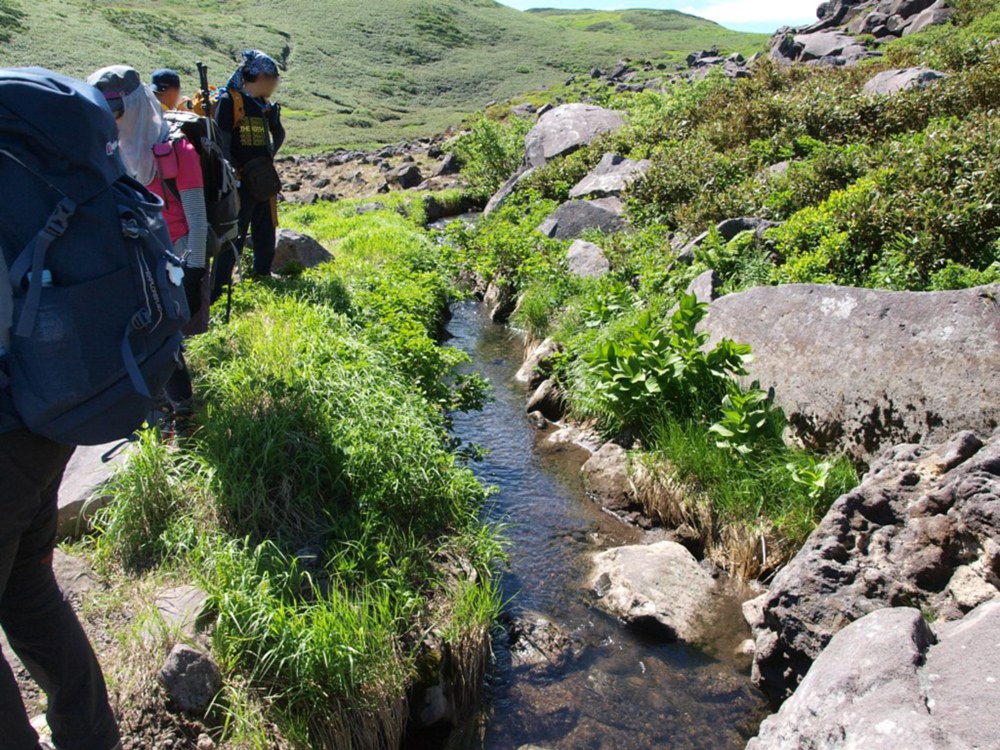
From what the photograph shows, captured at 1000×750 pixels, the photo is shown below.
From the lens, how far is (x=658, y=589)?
5465mm

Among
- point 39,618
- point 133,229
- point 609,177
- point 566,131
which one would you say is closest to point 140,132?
point 133,229

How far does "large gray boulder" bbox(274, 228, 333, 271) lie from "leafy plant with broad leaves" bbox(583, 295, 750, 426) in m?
5.28

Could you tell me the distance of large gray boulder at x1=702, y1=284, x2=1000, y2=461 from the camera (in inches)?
201

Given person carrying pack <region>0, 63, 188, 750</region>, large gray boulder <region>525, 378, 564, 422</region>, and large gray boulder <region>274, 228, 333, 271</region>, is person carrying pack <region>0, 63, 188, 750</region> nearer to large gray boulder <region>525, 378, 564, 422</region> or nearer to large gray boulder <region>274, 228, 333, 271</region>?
large gray boulder <region>525, 378, 564, 422</region>

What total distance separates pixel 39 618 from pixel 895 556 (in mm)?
4419

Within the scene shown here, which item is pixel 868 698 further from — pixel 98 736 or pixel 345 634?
pixel 98 736

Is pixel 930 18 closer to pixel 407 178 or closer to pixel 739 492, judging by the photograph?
pixel 407 178

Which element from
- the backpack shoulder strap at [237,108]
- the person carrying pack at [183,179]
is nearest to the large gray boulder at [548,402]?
the person carrying pack at [183,179]

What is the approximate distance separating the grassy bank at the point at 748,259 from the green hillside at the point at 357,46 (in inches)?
1498

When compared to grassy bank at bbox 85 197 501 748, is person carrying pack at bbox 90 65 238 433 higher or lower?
higher

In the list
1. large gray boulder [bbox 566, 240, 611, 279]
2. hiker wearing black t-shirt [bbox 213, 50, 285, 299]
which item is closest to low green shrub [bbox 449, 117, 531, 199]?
large gray boulder [bbox 566, 240, 611, 279]

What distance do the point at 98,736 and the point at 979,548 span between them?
4.43m

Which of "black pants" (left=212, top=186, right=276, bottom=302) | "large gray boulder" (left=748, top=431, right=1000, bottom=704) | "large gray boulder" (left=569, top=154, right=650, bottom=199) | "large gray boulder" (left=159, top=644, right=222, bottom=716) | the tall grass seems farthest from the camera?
"large gray boulder" (left=569, top=154, right=650, bottom=199)

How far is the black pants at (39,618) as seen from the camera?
2.42 meters
